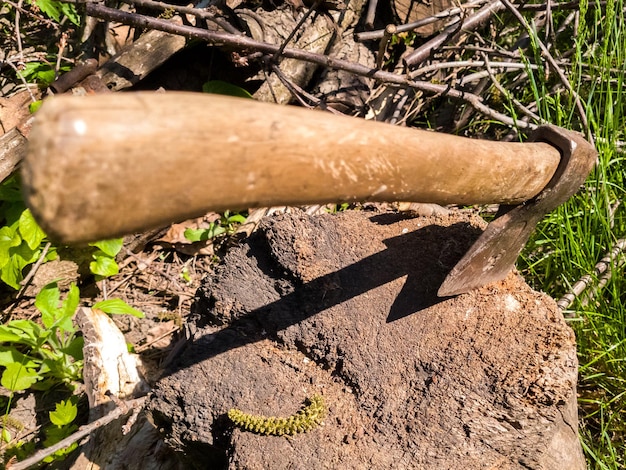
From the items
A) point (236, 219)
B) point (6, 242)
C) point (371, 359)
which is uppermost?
point (371, 359)

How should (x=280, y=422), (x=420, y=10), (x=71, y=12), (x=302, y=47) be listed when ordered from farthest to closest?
(x=420, y=10)
(x=302, y=47)
(x=71, y=12)
(x=280, y=422)

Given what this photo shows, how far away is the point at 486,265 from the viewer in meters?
1.69

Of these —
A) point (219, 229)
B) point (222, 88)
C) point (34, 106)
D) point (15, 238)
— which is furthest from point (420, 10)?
point (15, 238)

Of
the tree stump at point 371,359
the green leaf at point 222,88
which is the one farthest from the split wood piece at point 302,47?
the tree stump at point 371,359

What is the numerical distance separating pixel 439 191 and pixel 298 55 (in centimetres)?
162

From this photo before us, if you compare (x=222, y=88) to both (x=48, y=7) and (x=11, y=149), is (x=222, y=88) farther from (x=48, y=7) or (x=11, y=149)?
(x=11, y=149)

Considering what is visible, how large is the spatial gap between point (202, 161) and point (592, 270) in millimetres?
2051

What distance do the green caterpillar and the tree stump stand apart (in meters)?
0.02

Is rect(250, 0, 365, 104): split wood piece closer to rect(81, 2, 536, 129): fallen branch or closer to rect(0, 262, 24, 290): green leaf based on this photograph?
rect(81, 2, 536, 129): fallen branch

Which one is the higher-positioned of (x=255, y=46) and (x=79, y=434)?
(x=255, y=46)

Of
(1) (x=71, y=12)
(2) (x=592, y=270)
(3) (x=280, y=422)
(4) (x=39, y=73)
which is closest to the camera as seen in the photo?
(3) (x=280, y=422)

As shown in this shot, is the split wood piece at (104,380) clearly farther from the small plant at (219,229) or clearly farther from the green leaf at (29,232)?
the small plant at (219,229)

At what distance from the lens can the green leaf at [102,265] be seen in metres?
2.67

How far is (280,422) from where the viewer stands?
1544mm
